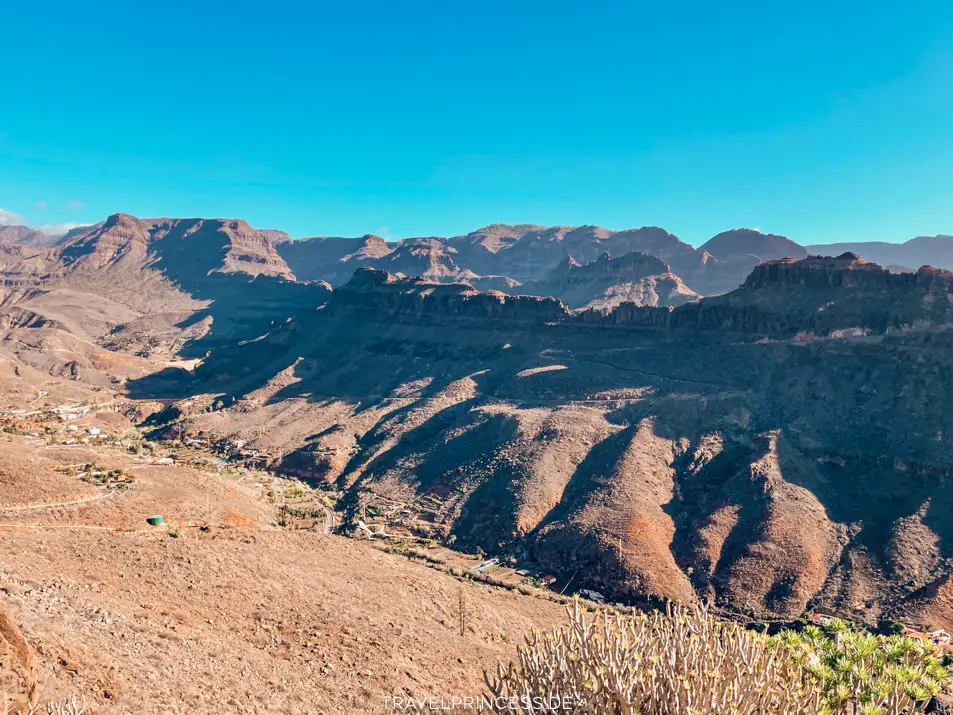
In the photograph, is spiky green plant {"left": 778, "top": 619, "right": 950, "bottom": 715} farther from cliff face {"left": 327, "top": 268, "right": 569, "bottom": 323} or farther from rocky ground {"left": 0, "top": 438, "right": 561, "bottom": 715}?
cliff face {"left": 327, "top": 268, "right": 569, "bottom": 323}

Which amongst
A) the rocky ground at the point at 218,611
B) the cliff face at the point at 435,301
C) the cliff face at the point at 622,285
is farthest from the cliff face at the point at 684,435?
the cliff face at the point at 622,285

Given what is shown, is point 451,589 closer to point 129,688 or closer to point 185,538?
point 185,538

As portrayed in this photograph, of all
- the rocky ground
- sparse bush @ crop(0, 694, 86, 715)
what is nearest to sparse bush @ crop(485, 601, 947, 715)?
sparse bush @ crop(0, 694, 86, 715)

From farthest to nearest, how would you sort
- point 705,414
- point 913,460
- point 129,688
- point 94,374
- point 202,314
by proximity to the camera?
point 202,314
point 94,374
point 705,414
point 913,460
point 129,688

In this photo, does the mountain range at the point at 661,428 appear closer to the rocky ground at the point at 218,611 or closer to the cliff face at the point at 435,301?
the cliff face at the point at 435,301

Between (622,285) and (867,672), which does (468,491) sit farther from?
(622,285)

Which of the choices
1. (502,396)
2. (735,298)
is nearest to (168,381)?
(502,396)
